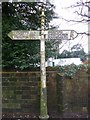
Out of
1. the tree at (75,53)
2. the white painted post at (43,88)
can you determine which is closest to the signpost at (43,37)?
the white painted post at (43,88)

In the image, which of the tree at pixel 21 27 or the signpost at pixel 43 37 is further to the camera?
the tree at pixel 21 27

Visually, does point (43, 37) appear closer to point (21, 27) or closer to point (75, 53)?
point (21, 27)

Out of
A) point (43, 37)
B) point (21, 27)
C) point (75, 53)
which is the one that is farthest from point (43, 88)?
point (21, 27)

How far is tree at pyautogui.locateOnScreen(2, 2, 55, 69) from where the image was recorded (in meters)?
3.56

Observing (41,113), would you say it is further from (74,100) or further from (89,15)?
(89,15)

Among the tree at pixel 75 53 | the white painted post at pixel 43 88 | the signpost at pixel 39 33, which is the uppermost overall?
the signpost at pixel 39 33

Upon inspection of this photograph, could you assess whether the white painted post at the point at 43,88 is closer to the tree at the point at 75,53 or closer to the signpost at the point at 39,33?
the signpost at the point at 39,33

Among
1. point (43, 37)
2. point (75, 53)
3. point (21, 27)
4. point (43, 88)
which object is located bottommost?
point (43, 88)

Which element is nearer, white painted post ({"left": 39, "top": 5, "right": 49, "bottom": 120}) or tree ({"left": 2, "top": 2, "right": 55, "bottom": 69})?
white painted post ({"left": 39, "top": 5, "right": 49, "bottom": 120})

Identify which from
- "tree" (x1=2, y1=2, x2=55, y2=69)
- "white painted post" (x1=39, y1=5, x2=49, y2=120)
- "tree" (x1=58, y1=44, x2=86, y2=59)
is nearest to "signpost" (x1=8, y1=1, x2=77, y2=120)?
"white painted post" (x1=39, y1=5, x2=49, y2=120)

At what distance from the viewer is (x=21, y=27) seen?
142 inches

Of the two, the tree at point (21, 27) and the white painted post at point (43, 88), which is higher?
the tree at point (21, 27)

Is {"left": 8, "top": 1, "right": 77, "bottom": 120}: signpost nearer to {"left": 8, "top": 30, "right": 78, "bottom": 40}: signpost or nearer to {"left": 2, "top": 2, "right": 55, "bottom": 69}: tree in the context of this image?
{"left": 8, "top": 30, "right": 78, "bottom": 40}: signpost

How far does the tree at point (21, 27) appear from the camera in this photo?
3.56 meters
